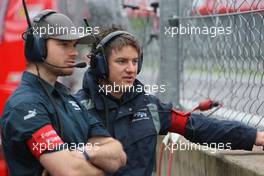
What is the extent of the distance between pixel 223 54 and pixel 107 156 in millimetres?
1622

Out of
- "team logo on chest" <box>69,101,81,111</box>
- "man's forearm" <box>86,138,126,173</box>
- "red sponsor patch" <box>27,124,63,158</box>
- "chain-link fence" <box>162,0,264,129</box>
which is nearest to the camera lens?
"red sponsor patch" <box>27,124,63,158</box>

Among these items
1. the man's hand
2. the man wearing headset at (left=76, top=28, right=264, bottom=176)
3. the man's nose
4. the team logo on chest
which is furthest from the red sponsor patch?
the man's hand

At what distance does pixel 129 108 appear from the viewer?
11.9ft

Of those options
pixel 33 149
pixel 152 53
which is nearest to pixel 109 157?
pixel 33 149

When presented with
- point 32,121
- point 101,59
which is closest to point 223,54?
point 101,59

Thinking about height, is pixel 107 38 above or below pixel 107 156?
above

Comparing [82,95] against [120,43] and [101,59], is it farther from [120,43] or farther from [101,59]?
[120,43]

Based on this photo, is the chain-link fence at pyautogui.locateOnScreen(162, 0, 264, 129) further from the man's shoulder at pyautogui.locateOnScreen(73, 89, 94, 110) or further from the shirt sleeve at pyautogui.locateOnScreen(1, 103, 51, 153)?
the shirt sleeve at pyautogui.locateOnScreen(1, 103, 51, 153)

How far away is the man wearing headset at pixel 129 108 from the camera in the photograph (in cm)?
354

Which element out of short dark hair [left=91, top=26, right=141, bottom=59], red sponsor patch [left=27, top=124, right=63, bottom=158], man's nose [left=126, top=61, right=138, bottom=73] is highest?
short dark hair [left=91, top=26, right=141, bottom=59]

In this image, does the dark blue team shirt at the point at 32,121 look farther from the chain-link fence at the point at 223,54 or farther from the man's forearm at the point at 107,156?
the chain-link fence at the point at 223,54

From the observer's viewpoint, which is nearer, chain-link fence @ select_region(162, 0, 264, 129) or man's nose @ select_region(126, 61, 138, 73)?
man's nose @ select_region(126, 61, 138, 73)

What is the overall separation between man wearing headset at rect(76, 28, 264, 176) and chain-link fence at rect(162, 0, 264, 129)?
0.28 metres

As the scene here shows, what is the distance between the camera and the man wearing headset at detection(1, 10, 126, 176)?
289 centimetres
